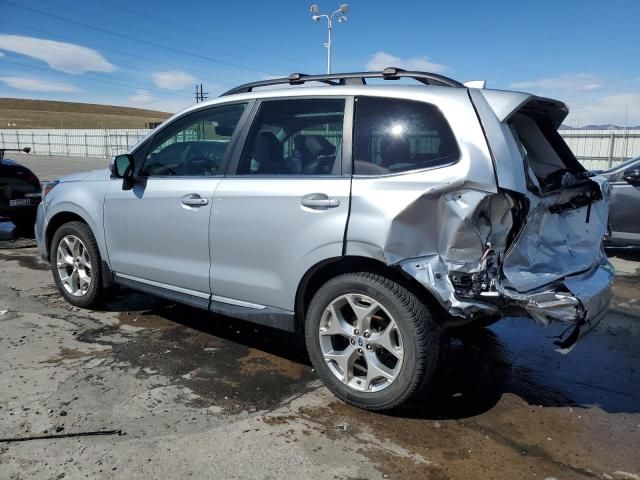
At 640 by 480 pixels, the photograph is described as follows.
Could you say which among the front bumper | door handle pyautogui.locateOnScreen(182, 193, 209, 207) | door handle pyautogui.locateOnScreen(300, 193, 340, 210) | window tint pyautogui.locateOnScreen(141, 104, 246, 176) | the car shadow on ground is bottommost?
the car shadow on ground

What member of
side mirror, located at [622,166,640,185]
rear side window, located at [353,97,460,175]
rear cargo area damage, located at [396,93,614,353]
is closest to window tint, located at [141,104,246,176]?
rear side window, located at [353,97,460,175]

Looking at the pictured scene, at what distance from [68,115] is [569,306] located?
115 m

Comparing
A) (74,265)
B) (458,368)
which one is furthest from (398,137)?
(74,265)

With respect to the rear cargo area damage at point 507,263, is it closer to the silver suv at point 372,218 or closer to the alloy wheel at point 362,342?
the silver suv at point 372,218

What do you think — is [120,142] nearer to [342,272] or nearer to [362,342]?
[342,272]

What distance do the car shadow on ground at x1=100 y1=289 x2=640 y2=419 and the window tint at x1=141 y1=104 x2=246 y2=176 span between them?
55.7 inches

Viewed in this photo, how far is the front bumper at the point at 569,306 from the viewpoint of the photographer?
2914 millimetres

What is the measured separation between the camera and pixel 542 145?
151 inches

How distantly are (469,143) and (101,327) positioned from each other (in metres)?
3.44

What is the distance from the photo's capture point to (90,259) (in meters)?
4.86

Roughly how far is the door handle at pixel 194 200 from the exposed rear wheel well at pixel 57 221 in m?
1.57

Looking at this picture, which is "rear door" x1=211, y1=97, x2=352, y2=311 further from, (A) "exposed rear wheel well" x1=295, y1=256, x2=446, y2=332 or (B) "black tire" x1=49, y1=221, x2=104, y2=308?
(B) "black tire" x1=49, y1=221, x2=104, y2=308

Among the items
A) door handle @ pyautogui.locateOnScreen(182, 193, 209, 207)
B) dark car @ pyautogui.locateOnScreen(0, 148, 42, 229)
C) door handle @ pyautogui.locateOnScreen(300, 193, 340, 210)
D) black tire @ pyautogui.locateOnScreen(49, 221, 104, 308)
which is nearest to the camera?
door handle @ pyautogui.locateOnScreen(300, 193, 340, 210)

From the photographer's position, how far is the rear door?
10.8ft
